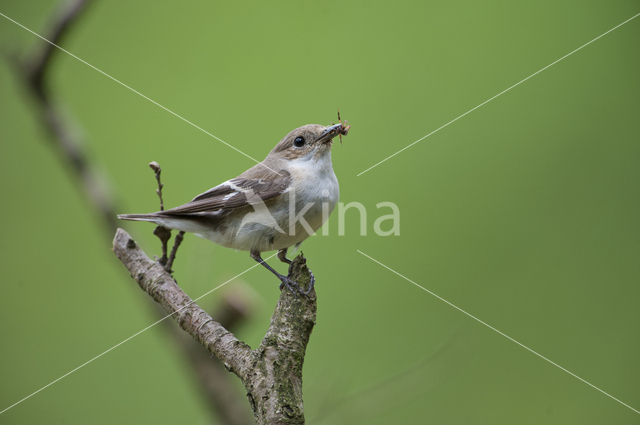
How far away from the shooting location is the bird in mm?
2492

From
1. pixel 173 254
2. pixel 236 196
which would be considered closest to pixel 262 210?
pixel 236 196

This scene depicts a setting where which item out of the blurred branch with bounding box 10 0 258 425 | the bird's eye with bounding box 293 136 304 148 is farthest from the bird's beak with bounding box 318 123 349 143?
the blurred branch with bounding box 10 0 258 425

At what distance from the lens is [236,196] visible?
Answer: 2.59 metres

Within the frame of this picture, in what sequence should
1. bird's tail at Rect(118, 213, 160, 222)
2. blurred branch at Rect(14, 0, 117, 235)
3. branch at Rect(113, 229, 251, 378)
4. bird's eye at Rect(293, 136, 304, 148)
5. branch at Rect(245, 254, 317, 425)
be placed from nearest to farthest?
branch at Rect(245, 254, 317, 425) → branch at Rect(113, 229, 251, 378) → bird's tail at Rect(118, 213, 160, 222) → bird's eye at Rect(293, 136, 304, 148) → blurred branch at Rect(14, 0, 117, 235)

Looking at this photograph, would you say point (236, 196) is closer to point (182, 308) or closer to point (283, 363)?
point (182, 308)

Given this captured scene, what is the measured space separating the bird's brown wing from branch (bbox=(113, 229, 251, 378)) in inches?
10.3

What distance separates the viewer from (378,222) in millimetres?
2988

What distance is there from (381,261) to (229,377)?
1.23 m

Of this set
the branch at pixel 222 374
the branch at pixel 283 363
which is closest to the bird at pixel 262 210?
the branch at pixel 222 374

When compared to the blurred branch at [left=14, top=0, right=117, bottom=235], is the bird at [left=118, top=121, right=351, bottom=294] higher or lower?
lower

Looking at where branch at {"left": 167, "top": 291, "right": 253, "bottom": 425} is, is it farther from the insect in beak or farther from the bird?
the insect in beak

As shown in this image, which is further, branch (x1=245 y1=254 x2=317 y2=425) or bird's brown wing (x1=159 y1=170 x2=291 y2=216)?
bird's brown wing (x1=159 y1=170 x2=291 y2=216)

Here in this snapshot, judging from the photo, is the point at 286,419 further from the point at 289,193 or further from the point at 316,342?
the point at 316,342

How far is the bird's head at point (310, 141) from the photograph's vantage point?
9.35 ft
